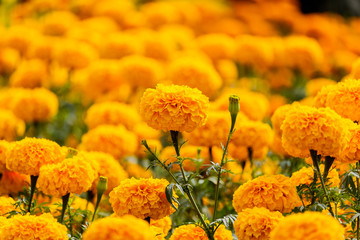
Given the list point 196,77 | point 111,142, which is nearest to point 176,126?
point 111,142

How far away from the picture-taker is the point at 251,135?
10.2ft

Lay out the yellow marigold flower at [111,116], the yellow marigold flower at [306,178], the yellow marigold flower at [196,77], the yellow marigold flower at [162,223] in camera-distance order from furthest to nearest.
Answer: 1. the yellow marigold flower at [196,77]
2. the yellow marigold flower at [111,116]
3. the yellow marigold flower at [162,223]
4. the yellow marigold flower at [306,178]

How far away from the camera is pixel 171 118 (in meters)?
2.18

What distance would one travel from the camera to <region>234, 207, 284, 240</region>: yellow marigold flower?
1982mm

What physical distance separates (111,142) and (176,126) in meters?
1.28

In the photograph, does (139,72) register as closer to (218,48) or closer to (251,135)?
(218,48)

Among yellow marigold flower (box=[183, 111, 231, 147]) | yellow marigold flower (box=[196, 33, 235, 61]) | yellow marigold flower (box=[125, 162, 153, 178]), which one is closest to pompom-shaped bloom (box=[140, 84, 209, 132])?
yellow marigold flower (box=[183, 111, 231, 147])

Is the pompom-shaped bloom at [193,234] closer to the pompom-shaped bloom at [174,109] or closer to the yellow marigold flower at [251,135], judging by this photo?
the pompom-shaped bloom at [174,109]

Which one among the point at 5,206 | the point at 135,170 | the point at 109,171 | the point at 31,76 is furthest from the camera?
the point at 31,76

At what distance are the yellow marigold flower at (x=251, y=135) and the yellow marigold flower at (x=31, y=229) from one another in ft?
4.00

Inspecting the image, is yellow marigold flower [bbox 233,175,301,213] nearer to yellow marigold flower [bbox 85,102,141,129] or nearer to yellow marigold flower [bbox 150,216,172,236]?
yellow marigold flower [bbox 150,216,172,236]

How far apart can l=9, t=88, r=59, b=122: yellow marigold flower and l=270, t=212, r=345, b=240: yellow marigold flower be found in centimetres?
245

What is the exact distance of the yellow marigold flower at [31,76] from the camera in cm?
459

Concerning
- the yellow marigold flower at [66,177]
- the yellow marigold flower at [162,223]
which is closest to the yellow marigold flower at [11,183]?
the yellow marigold flower at [66,177]
